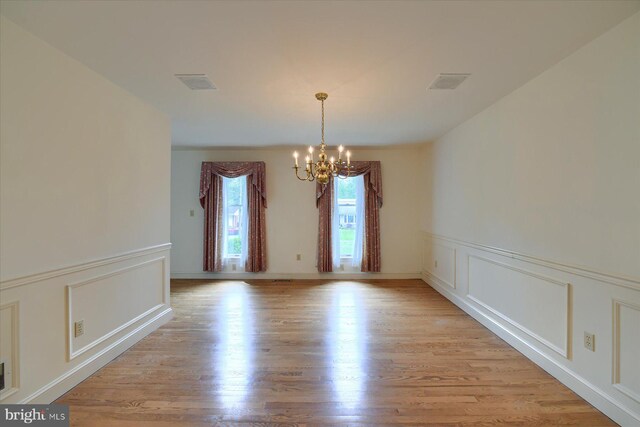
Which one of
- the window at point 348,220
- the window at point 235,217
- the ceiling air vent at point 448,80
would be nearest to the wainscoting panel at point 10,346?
the ceiling air vent at point 448,80

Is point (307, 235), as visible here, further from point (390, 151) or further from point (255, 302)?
point (390, 151)

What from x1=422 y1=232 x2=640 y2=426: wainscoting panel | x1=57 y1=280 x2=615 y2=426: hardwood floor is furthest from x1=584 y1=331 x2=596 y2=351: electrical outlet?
x1=57 y1=280 x2=615 y2=426: hardwood floor

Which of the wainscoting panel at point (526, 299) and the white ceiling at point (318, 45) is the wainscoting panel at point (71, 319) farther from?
the wainscoting panel at point (526, 299)

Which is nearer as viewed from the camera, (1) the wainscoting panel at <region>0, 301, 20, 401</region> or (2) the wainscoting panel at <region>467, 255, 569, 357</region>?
(1) the wainscoting panel at <region>0, 301, 20, 401</region>

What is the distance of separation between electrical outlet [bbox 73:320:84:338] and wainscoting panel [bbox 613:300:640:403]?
12.5 feet

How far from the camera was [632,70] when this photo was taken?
1.67 meters

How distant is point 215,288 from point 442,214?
4.01 m

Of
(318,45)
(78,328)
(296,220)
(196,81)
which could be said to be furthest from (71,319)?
(296,220)

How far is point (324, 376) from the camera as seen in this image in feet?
7.34

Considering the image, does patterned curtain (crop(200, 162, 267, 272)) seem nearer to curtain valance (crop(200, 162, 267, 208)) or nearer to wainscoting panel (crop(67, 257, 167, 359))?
curtain valance (crop(200, 162, 267, 208))

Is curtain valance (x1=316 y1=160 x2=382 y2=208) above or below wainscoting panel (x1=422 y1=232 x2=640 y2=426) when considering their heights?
above

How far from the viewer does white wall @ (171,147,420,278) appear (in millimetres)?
5414

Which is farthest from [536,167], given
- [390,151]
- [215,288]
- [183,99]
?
[215,288]

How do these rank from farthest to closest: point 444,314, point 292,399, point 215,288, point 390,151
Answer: point 390,151 < point 215,288 < point 444,314 < point 292,399
